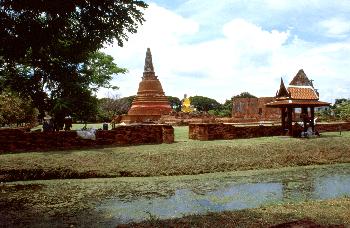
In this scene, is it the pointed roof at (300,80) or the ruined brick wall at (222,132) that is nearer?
the ruined brick wall at (222,132)

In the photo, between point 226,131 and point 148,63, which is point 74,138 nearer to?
point 226,131

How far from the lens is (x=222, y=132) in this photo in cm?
1958

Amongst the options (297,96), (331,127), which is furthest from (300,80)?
(331,127)

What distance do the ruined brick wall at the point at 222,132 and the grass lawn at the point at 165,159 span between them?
266 centimetres

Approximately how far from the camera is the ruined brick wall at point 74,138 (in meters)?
15.7

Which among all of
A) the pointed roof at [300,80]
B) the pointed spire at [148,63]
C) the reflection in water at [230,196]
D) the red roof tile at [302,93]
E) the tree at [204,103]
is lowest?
the reflection in water at [230,196]

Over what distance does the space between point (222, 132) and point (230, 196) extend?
965 cm

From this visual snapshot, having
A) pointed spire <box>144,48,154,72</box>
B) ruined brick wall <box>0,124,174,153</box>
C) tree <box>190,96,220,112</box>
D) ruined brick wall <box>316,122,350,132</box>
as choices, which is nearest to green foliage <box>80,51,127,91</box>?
ruined brick wall <box>0,124,174,153</box>

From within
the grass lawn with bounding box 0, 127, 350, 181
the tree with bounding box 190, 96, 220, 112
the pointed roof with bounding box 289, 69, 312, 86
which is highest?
the tree with bounding box 190, 96, 220, 112

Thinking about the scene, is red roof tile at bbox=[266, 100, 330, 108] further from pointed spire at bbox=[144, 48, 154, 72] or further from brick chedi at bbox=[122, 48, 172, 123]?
pointed spire at bbox=[144, 48, 154, 72]

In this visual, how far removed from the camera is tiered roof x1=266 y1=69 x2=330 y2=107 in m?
22.2

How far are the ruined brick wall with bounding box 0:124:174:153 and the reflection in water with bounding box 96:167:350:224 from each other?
630cm

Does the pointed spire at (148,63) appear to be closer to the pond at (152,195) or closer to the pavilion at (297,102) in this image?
the pavilion at (297,102)

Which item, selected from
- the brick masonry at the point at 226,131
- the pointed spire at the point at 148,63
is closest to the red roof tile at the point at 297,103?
Answer: the brick masonry at the point at 226,131
